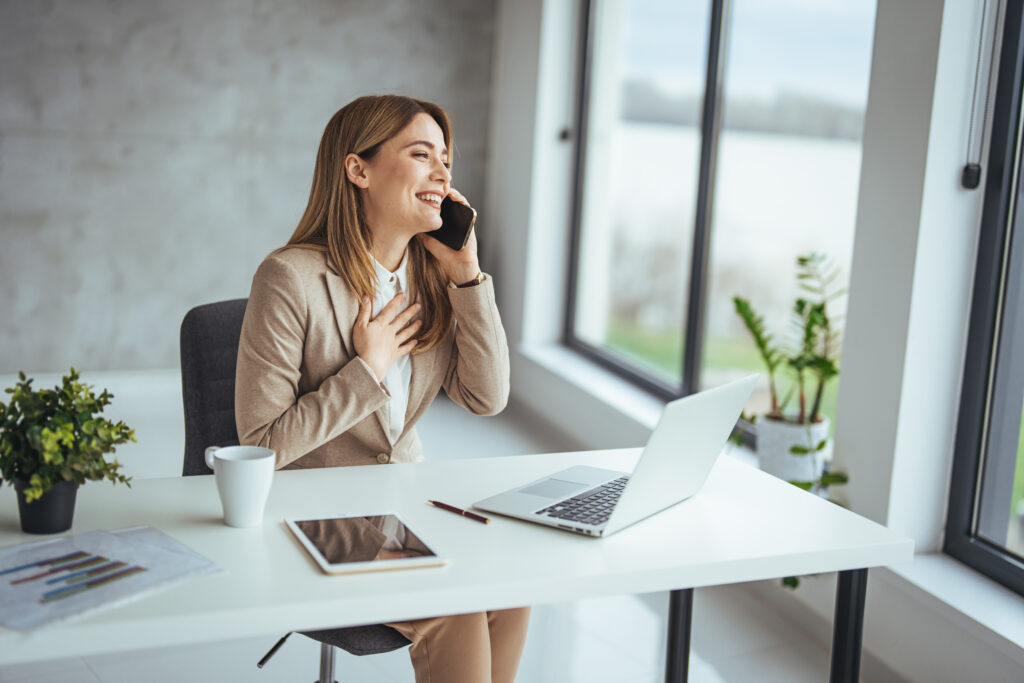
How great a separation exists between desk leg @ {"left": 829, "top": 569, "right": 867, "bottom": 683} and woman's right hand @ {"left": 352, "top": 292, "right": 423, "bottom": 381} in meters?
0.89

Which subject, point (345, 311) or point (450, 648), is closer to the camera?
point (450, 648)

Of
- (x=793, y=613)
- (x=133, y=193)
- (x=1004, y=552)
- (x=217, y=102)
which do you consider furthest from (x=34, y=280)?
(x=1004, y=552)

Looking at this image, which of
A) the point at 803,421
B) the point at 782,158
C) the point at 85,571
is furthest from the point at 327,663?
the point at 782,158

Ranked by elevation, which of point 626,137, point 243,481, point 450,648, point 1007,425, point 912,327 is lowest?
point 450,648

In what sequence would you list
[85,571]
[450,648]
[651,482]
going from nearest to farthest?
1. [85,571]
2. [651,482]
3. [450,648]

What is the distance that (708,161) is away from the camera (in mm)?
3811

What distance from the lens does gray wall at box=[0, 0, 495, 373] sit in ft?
15.3

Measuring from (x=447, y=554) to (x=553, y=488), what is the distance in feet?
1.11

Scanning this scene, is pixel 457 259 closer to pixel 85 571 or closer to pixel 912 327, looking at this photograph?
pixel 85 571

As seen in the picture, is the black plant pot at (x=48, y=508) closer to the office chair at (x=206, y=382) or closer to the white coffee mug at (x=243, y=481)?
the white coffee mug at (x=243, y=481)

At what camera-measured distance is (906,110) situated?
8.05 feet

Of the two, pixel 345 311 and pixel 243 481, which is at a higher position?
pixel 345 311

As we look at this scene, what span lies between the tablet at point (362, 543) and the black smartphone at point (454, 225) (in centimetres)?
72

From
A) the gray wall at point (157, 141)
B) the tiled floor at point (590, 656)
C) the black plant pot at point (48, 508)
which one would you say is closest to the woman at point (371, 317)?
the black plant pot at point (48, 508)
